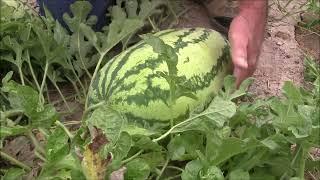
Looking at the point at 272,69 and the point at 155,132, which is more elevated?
the point at 155,132

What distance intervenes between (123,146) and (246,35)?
592 mm

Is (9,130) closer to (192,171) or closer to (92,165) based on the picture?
(92,165)

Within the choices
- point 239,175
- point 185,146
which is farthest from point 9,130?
point 239,175

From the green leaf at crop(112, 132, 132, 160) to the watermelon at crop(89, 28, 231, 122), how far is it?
0.70 ft

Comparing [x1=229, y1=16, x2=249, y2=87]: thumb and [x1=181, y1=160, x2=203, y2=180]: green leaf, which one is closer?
[x1=181, y1=160, x2=203, y2=180]: green leaf

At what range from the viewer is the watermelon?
5.10 ft

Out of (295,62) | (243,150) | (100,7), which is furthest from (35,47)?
(295,62)

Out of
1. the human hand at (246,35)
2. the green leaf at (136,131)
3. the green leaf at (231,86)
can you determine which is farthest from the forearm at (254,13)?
the green leaf at (136,131)

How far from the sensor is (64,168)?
4.51 ft

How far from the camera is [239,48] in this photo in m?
1.64

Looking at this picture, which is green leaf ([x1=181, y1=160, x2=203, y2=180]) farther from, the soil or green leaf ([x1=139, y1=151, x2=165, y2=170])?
the soil

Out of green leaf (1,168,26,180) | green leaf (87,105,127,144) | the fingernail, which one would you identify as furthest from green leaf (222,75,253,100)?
green leaf (1,168,26,180)

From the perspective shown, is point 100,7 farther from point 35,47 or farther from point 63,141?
point 63,141

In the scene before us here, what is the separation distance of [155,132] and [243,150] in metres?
0.23
